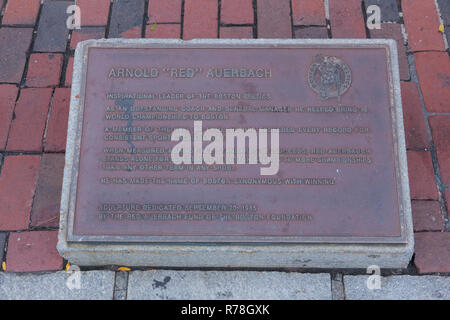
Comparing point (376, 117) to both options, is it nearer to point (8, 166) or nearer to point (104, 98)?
point (104, 98)

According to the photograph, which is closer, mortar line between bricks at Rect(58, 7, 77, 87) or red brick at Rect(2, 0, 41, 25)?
mortar line between bricks at Rect(58, 7, 77, 87)

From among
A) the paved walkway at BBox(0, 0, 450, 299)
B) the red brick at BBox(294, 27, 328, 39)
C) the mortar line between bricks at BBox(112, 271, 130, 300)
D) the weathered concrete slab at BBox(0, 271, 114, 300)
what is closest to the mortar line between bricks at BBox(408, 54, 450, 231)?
the paved walkway at BBox(0, 0, 450, 299)

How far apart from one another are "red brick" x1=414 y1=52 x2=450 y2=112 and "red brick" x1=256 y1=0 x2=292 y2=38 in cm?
94

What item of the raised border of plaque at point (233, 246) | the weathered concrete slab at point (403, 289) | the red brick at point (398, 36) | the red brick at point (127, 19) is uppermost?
the red brick at point (127, 19)

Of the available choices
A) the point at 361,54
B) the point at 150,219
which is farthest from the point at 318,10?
the point at 150,219

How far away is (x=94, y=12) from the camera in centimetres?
305

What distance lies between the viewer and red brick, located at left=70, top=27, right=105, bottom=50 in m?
2.96

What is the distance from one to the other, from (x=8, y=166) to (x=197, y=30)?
5.12ft

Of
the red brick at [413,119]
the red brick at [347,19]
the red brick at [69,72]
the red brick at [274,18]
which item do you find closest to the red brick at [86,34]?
the red brick at [69,72]

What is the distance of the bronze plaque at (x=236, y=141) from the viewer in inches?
86.6

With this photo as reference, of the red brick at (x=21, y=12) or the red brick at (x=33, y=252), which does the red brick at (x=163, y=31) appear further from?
the red brick at (x=33, y=252)

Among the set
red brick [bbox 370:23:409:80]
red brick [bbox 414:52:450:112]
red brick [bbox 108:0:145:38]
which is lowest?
red brick [bbox 414:52:450:112]

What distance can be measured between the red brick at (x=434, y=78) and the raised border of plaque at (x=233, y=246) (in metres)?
0.52

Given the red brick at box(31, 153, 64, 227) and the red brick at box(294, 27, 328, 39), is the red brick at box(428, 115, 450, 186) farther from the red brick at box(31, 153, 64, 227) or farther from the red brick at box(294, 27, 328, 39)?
the red brick at box(31, 153, 64, 227)
